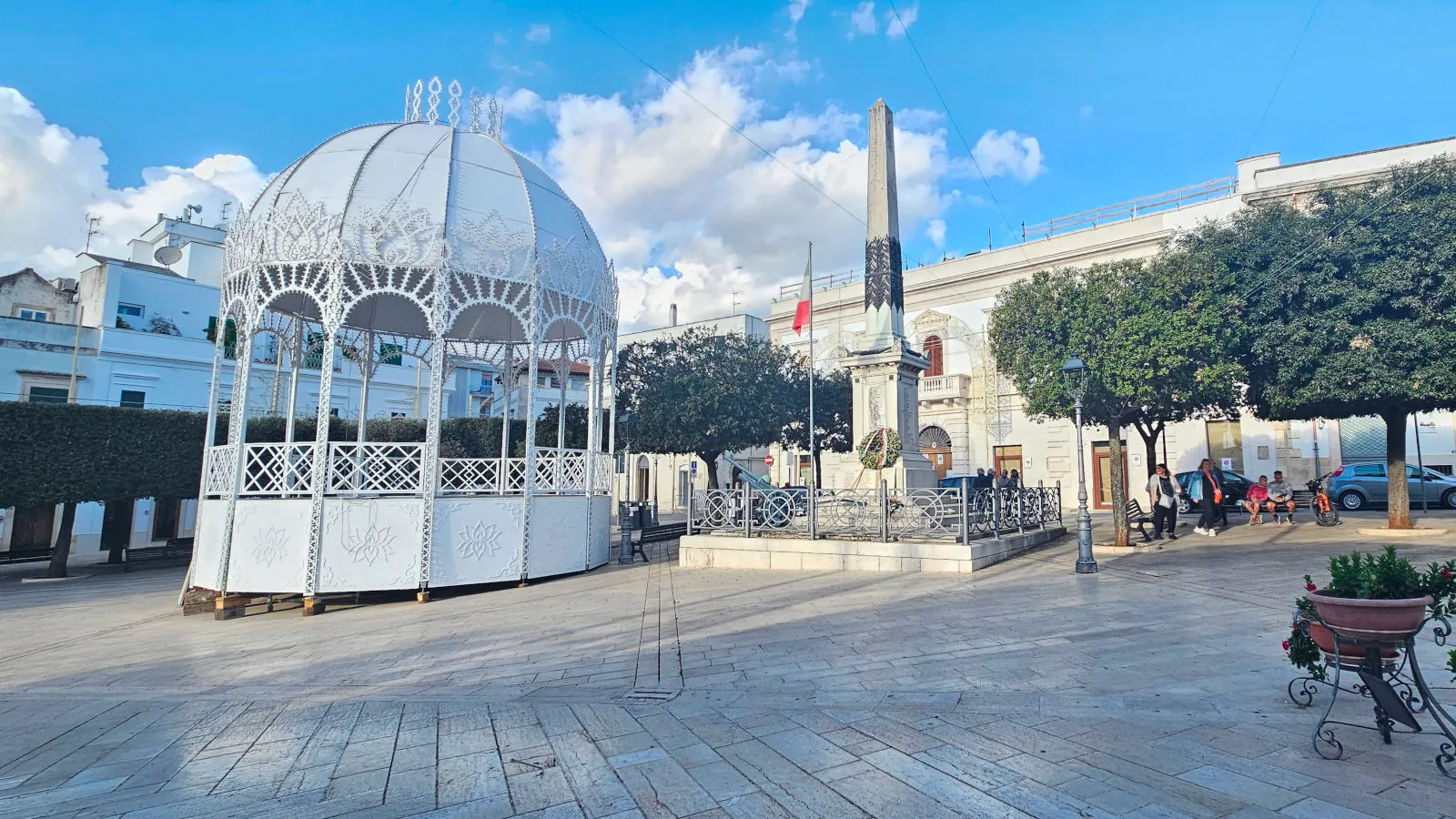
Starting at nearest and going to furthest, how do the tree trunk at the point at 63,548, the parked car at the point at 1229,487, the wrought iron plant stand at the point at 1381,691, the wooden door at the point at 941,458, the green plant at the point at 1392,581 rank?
the wrought iron plant stand at the point at 1381,691 < the green plant at the point at 1392,581 < the tree trunk at the point at 63,548 < the parked car at the point at 1229,487 < the wooden door at the point at 941,458

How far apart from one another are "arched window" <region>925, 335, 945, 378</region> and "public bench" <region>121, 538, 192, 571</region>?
27033 millimetres

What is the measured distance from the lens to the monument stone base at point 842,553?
36.5 feet

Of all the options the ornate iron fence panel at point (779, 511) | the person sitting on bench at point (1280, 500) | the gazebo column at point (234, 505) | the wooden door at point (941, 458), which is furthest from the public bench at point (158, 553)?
the person sitting on bench at point (1280, 500)

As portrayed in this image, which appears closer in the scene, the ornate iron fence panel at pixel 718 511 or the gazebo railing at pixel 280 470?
the gazebo railing at pixel 280 470

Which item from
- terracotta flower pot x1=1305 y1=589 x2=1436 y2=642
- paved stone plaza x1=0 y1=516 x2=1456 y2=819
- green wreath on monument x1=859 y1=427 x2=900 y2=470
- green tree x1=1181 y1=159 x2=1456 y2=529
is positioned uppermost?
green tree x1=1181 y1=159 x2=1456 y2=529

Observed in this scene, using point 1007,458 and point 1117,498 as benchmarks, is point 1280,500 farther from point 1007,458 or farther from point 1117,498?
point 1007,458

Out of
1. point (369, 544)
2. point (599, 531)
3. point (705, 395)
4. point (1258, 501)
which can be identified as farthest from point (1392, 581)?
point (705, 395)

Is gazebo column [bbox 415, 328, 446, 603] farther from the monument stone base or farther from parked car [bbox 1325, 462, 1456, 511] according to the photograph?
parked car [bbox 1325, 462, 1456, 511]

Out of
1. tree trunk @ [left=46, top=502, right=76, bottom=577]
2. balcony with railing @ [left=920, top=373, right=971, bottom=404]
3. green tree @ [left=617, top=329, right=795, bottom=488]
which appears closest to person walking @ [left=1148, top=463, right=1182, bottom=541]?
green tree @ [left=617, top=329, right=795, bottom=488]

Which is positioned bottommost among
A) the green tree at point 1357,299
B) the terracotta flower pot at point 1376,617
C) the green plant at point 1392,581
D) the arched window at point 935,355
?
the terracotta flower pot at point 1376,617

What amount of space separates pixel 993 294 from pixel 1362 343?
55.3ft

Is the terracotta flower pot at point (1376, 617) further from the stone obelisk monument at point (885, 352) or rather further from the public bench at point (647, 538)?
the public bench at point (647, 538)

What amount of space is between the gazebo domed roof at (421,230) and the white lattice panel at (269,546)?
2834mm

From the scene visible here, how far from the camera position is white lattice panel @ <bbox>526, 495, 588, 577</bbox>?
448 inches
